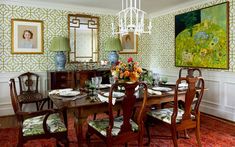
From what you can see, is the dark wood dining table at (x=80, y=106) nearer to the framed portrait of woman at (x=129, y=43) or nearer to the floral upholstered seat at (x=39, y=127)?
the floral upholstered seat at (x=39, y=127)

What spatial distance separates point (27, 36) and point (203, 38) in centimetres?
368

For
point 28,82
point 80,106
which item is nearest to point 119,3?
point 28,82

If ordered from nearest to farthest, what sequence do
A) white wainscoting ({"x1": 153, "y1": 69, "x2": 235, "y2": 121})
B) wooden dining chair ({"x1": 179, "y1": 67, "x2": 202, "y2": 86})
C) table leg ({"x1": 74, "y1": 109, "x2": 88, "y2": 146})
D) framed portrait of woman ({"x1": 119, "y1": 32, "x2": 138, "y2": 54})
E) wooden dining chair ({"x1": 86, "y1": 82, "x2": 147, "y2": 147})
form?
A: wooden dining chair ({"x1": 86, "y1": 82, "x2": 147, "y2": 147}), table leg ({"x1": 74, "y1": 109, "x2": 88, "y2": 146}), wooden dining chair ({"x1": 179, "y1": 67, "x2": 202, "y2": 86}), white wainscoting ({"x1": 153, "y1": 69, "x2": 235, "y2": 121}), framed portrait of woman ({"x1": 119, "y1": 32, "x2": 138, "y2": 54})

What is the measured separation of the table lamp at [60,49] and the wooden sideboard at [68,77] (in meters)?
0.25

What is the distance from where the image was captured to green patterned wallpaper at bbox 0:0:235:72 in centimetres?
418

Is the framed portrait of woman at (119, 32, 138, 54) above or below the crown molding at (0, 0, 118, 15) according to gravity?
below

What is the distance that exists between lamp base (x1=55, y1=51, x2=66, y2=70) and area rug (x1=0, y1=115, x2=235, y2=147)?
4.24ft

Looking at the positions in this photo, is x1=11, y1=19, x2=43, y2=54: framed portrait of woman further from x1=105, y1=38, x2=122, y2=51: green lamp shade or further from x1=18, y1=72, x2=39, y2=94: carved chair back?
x1=105, y1=38, x2=122, y2=51: green lamp shade

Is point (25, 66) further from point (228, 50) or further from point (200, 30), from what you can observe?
point (228, 50)

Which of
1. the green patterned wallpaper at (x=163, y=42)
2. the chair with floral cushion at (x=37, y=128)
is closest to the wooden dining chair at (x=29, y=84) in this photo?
the chair with floral cushion at (x=37, y=128)

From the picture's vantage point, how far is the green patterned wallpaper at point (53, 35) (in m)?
4.18

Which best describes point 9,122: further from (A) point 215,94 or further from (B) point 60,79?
(A) point 215,94

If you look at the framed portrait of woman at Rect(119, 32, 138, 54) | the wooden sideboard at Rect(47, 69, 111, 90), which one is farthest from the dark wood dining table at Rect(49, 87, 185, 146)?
the framed portrait of woman at Rect(119, 32, 138, 54)

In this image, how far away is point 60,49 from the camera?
163 inches
